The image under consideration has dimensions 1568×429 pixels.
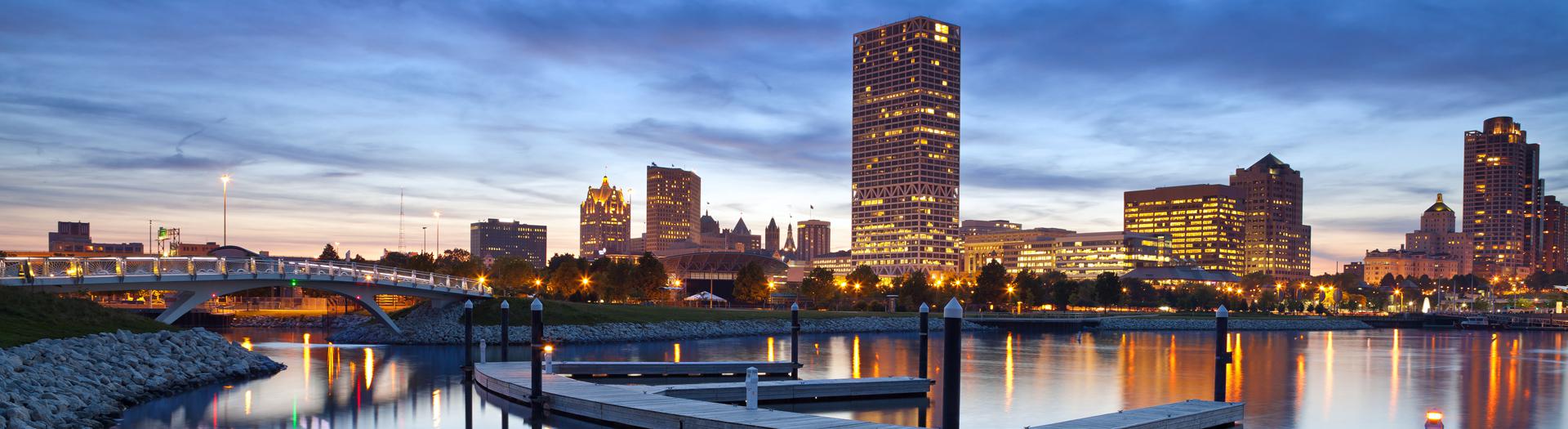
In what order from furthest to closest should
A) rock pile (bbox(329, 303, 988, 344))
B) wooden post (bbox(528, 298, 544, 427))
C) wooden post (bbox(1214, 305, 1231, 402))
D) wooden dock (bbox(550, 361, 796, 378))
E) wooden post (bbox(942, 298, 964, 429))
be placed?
1. rock pile (bbox(329, 303, 988, 344))
2. wooden dock (bbox(550, 361, 796, 378))
3. wooden post (bbox(1214, 305, 1231, 402))
4. wooden post (bbox(528, 298, 544, 427))
5. wooden post (bbox(942, 298, 964, 429))

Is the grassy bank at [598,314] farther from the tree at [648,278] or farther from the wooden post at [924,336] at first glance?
the wooden post at [924,336]

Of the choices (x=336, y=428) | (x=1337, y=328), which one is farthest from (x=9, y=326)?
(x=1337, y=328)

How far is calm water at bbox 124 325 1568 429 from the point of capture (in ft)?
121

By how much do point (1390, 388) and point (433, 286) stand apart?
52.3 meters

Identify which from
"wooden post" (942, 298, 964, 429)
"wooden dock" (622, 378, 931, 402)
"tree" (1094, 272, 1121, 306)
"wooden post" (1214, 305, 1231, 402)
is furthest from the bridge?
"tree" (1094, 272, 1121, 306)

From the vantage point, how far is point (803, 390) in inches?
1511

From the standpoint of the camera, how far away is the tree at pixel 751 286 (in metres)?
129

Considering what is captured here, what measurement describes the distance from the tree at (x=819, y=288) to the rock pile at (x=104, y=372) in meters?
91.7

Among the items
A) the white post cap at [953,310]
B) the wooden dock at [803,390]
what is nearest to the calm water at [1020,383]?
the wooden dock at [803,390]

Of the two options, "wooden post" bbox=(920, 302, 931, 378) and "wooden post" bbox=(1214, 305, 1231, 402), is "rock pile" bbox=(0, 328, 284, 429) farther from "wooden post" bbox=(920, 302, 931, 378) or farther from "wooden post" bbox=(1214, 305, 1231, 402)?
"wooden post" bbox=(1214, 305, 1231, 402)

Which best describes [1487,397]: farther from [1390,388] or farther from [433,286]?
[433,286]

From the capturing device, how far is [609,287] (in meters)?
118

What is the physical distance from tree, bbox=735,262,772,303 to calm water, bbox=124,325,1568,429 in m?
37.7

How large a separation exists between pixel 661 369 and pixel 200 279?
24858mm
